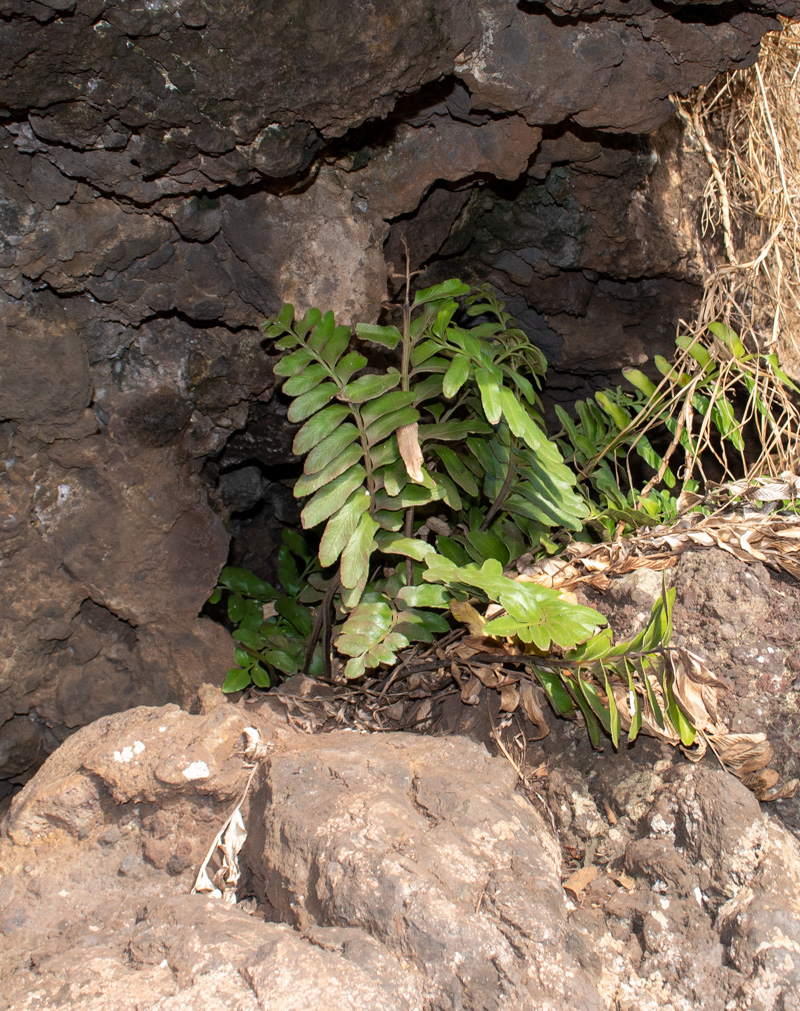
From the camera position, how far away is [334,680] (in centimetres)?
261

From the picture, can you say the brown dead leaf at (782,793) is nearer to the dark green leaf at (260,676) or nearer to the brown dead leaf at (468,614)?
the brown dead leaf at (468,614)

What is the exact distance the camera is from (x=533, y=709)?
212 cm

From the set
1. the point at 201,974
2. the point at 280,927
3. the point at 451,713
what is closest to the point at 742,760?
the point at 451,713

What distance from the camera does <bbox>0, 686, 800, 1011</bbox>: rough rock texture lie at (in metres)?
1.38

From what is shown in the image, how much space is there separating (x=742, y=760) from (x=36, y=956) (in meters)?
1.63

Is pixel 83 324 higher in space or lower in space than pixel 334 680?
higher

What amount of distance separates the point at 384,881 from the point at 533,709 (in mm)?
764

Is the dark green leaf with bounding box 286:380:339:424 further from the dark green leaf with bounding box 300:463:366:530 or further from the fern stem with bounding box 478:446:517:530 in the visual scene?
the fern stem with bounding box 478:446:517:530

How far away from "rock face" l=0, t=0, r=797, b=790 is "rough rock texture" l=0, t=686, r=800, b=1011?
0.67 meters

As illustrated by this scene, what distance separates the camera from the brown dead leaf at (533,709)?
2101 millimetres

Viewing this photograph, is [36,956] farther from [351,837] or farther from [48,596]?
[48,596]

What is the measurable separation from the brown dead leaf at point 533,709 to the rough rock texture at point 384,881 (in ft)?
0.24

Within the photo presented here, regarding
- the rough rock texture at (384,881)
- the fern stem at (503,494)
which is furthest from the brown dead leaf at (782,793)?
the fern stem at (503,494)

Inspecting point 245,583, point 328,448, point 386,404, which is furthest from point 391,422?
point 245,583
